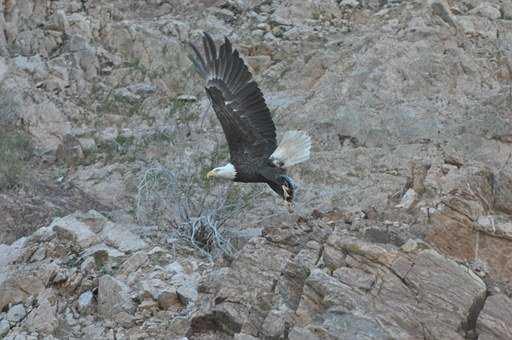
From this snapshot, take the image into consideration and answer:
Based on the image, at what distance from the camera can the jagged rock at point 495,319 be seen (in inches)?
147

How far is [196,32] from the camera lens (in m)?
11.1

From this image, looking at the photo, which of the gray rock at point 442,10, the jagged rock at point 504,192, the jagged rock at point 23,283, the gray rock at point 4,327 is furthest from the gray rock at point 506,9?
the gray rock at point 4,327

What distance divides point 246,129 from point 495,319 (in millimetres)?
2850

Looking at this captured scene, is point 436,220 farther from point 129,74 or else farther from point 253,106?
point 129,74

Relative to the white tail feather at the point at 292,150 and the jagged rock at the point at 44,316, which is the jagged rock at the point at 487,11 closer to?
the white tail feather at the point at 292,150

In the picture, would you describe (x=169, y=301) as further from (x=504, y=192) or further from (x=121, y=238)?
(x=504, y=192)

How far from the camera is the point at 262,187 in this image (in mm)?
8078

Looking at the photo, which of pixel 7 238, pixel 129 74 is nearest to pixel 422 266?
pixel 7 238

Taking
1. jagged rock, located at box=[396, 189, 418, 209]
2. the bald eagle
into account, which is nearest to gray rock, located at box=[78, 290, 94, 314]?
the bald eagle

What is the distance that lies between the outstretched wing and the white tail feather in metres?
0.09

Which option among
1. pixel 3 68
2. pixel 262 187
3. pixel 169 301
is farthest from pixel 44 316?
pixel 3 68

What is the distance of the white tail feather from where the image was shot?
6.10 metres

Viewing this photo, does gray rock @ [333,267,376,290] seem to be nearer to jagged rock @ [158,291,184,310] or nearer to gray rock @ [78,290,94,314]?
jagged rock @ [158,291,184,310]

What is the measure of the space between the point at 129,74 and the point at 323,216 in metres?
5.60
